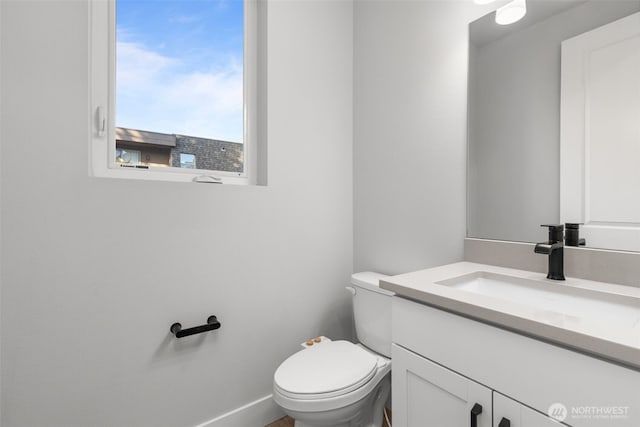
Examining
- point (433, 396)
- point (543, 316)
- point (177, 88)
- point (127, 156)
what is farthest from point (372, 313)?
point (177, 88)

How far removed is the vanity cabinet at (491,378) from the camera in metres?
0.58

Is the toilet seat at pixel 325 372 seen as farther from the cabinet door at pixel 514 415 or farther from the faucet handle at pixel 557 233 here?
the faucet handle at pixel 557 233

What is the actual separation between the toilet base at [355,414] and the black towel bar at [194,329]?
0.48m

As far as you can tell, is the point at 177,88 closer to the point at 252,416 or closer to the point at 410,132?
the point at 410,132

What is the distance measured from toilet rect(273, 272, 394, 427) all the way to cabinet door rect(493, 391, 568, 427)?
54 centimetres

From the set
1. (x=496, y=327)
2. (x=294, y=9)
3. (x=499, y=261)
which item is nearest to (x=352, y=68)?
(x=294, y=9)

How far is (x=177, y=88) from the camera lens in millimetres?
1459

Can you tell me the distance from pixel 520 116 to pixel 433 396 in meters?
1.06

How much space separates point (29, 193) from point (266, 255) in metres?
0.94

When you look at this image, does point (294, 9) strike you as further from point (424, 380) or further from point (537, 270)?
point (424, 380)

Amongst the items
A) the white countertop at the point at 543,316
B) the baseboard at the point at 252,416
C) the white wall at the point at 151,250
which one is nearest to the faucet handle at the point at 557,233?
the white countertop at the point at 543,316

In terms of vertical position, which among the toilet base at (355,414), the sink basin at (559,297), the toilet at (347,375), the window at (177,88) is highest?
the window at (177,88)

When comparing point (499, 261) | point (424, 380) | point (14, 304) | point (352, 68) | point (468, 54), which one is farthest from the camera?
point (352, 68)

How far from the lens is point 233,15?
1595 mm
